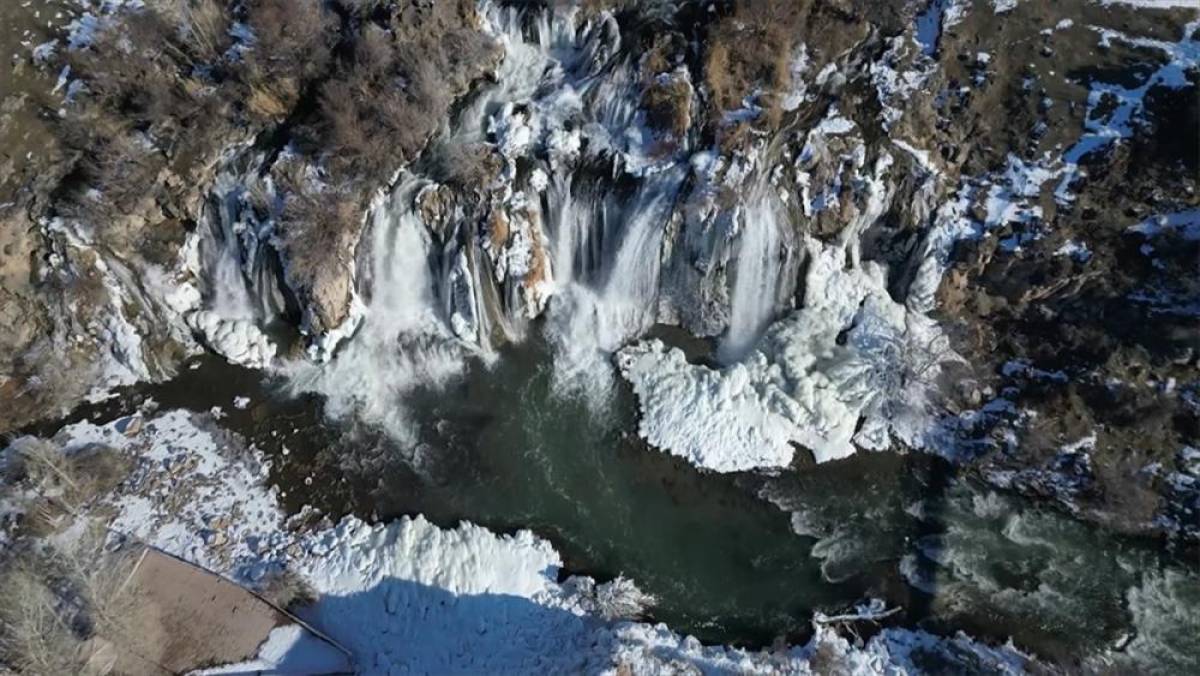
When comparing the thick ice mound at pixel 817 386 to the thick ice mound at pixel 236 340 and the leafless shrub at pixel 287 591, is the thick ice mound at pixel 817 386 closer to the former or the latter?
the leafless shrub at pixel 287 591

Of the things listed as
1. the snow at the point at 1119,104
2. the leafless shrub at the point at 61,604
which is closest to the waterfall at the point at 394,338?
the leafless shrub at the point at 61,604

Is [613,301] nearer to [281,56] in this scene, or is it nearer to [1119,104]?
[281,56]

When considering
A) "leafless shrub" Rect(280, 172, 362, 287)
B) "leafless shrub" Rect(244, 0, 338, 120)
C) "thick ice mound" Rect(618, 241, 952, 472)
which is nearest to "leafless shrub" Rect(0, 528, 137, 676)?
"leafless shrub" Rect(280, 172, 362, 287)

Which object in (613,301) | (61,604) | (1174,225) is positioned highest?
(1174,225)

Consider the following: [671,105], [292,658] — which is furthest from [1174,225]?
[292,658]

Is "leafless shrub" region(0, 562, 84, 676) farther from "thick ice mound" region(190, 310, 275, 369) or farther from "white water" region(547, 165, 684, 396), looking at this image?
"white water" region(547, 165, 684, 396)

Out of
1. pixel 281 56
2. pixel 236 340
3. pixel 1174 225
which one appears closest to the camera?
pixel 1174 225
